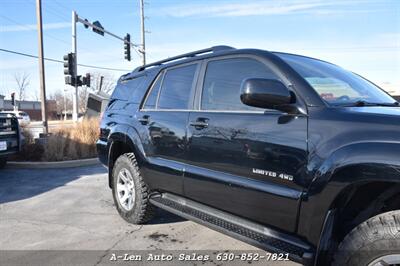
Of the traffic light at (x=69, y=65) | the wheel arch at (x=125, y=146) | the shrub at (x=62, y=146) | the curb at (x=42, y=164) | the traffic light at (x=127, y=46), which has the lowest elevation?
the curb at (x=42, y=164)

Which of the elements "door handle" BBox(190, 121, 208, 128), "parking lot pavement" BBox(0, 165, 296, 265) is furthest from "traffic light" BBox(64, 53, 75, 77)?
"door handle" BBox(190, 121, 208, 128)

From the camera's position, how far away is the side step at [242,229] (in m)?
2.80

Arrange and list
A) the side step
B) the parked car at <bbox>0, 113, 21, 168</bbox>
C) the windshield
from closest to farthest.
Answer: the side step → the windshield → the parked car at <bbox>0, 113, 21, 168</bbox>

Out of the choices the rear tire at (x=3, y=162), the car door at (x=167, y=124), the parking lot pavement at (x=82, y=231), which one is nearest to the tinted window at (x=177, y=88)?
the car door at (x=167, y=124)

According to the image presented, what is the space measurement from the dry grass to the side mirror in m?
8.06

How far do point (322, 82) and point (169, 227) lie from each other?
2.60 m

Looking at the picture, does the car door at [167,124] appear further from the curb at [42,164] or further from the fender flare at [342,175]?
the curb at [42,164]

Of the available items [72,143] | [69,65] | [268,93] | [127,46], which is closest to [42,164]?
[72,143]

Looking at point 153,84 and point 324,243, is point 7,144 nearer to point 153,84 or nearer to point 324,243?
point 153,84

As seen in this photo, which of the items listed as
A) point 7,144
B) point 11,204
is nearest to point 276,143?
point 11,204

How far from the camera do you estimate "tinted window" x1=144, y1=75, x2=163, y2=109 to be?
15.3ft

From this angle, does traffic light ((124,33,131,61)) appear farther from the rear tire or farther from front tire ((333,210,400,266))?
front tire ((333,210,400,266))

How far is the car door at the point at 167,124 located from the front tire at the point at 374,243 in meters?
1.86

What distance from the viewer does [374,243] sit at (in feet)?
7.76
